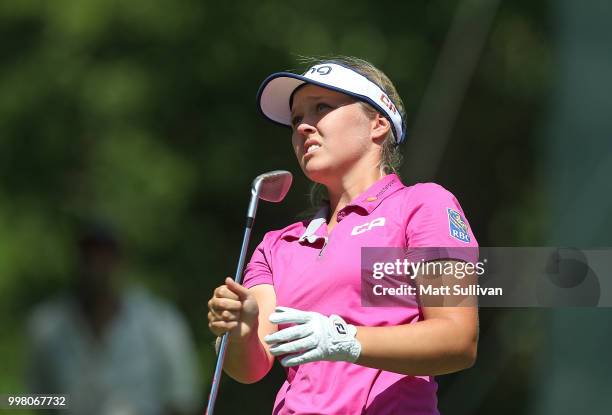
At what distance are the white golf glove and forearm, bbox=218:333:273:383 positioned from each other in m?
0.22

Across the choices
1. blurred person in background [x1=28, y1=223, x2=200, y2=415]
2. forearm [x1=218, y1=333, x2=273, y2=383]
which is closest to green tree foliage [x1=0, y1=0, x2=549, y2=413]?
blurred person in background [x1=28, y1=223, x2=200, y2=415]

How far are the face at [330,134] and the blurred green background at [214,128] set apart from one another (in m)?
3.38

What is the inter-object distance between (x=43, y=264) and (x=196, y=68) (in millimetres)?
1692

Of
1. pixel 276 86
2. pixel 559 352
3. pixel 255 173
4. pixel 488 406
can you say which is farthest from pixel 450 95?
pixel 276 86

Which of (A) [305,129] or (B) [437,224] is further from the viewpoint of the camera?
(A) [305,129]

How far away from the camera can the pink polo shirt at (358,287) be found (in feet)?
7.11

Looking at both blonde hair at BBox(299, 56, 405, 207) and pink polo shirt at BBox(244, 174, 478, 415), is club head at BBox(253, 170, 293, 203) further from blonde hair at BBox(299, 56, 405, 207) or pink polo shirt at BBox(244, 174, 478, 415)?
pink polo shirt at BBox(244, 174, 478, 415)

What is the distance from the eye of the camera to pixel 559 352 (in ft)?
11.7

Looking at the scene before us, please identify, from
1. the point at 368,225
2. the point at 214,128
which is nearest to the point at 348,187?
the point at 368,225

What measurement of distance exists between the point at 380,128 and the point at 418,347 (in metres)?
0.61

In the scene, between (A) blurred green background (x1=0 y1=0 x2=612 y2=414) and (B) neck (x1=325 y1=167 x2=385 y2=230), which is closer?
(B) neck (x1=325 y1=167 x2=385 y2=230)

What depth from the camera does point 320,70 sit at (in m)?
2.54

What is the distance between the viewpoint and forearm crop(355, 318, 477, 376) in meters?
Answer: 2.07

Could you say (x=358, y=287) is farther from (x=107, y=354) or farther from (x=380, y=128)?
(x=107, y=354)
